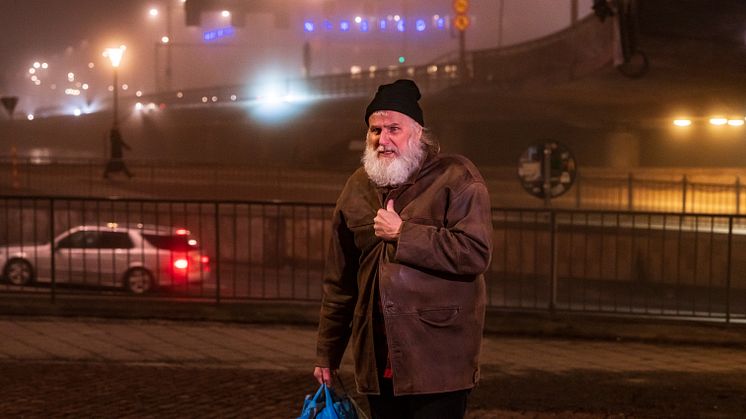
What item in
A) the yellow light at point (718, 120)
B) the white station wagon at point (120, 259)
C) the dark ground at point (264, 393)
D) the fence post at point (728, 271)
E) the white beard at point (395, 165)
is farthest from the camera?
the yellow light at point (718, 120)

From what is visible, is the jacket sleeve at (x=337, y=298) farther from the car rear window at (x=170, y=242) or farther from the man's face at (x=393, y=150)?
the car rear window at (x=170, y=242)

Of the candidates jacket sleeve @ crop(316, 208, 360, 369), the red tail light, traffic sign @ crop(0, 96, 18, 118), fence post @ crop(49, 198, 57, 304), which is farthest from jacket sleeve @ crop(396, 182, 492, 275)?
traffic sign @ crop(0, 96, 18, 118)

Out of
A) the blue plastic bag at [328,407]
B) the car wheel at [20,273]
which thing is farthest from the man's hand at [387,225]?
the car wheel at [20,273]

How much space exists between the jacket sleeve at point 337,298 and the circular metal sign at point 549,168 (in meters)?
8.68

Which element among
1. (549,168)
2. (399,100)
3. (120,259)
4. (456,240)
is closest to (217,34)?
(120,259)

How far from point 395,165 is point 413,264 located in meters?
0.38

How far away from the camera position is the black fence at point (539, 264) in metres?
10.1

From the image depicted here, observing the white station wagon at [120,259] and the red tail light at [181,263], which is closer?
the white station wagon at [120,259]

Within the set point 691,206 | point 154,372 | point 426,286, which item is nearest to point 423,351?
point 426,286

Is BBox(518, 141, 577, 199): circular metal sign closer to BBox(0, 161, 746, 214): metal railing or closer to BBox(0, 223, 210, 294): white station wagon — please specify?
BBox(0, 223, 210, 294): white station wagon

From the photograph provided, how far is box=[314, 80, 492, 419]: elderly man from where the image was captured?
3510 millimetres

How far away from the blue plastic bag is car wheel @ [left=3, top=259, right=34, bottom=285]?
8.14 meters

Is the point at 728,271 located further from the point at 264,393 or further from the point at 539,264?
the point at 264,393

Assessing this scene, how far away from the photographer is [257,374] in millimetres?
7609
